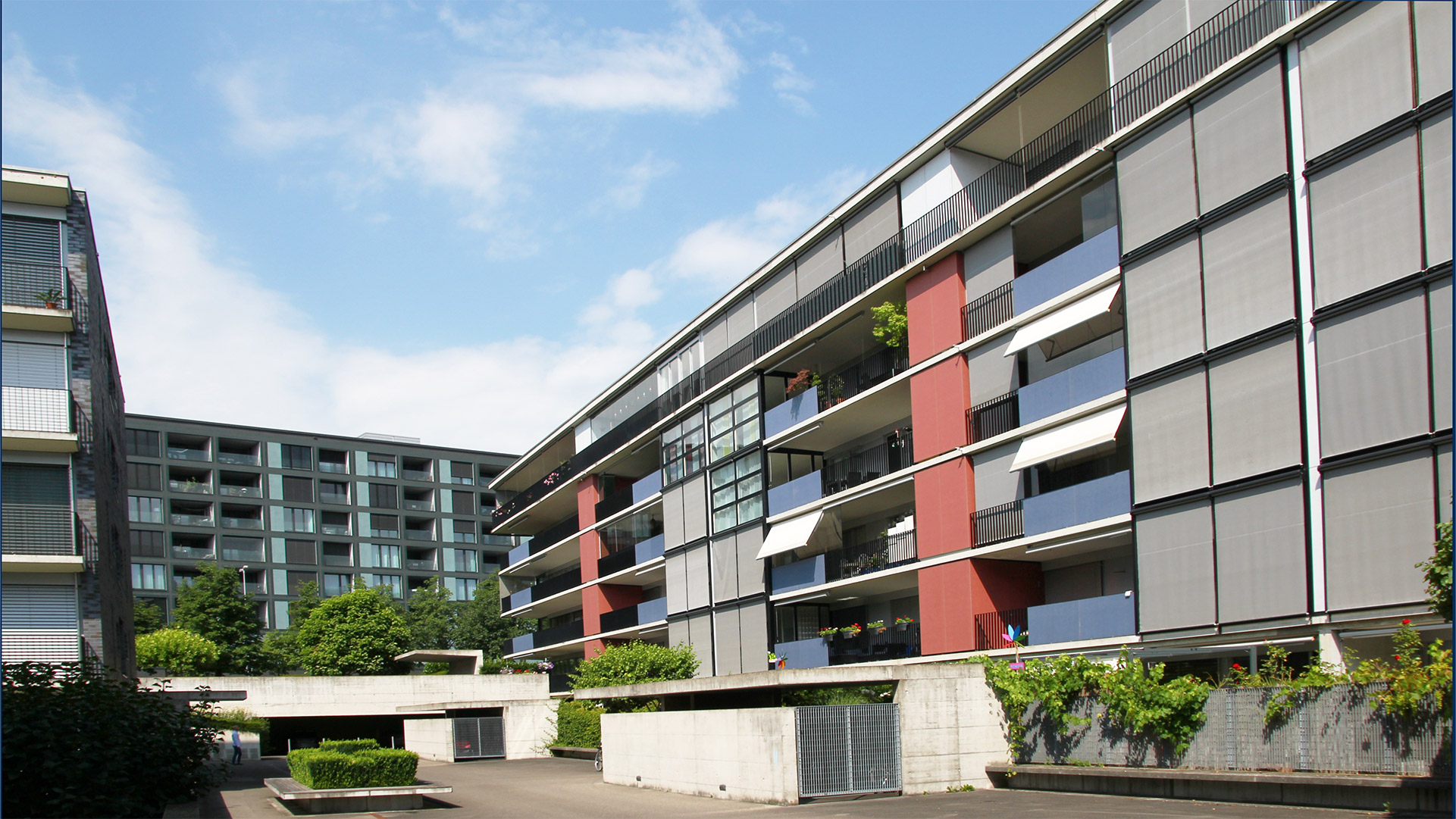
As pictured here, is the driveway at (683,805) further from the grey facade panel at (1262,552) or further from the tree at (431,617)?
the tree at (431,617)

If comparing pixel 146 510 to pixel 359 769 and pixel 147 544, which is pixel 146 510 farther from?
pixel 359 769

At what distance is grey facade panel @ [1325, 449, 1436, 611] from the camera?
1861 centimetres

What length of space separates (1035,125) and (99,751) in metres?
23.8

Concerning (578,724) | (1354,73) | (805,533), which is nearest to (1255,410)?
(1354,73)

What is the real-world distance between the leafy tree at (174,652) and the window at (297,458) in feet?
106

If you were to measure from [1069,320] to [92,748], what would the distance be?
64.6 ft

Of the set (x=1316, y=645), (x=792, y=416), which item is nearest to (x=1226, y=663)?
(x=1316, y=645)

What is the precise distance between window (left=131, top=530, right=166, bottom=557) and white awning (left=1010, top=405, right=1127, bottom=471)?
75.1 m

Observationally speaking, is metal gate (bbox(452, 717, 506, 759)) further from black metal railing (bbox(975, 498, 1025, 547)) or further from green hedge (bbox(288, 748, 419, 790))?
black metal railing (bbox(975, 498, 1025, 547))

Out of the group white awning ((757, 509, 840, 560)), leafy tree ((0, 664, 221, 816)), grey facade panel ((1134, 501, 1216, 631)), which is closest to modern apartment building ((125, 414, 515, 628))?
white awning ((757, 509, 840, 560))

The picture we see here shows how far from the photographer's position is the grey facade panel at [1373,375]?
1886 cm

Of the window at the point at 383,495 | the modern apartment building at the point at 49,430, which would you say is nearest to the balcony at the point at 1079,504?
the modern apartment building at the point at 49,430

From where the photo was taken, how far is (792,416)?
37281 mm

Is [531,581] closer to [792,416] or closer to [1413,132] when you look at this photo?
[792,416]
